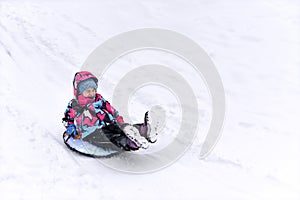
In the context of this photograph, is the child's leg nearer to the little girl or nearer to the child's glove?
the little girl

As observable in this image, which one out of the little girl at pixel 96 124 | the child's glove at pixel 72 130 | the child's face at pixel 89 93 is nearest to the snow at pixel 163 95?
the child's glove at pixel 72 130

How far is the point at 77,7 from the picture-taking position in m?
14.0

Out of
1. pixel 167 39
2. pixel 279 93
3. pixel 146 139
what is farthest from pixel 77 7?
pixel 146 139

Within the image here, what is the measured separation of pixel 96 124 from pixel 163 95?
3228 mm

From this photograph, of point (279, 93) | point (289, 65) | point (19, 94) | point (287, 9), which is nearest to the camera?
point (19, 94)

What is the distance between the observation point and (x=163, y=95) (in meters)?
9.12

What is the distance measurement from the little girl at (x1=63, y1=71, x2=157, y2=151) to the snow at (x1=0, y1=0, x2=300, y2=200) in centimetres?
38

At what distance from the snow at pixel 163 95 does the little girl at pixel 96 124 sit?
38 cm

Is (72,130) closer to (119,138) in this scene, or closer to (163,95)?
(119,138)

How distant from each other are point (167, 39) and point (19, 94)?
232 inches

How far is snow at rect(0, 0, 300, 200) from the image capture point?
219 inches

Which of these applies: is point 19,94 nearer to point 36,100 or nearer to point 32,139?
point 36,100

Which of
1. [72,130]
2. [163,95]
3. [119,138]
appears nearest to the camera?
[119,138]

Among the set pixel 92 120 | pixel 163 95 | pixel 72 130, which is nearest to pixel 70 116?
pixel 72 130
